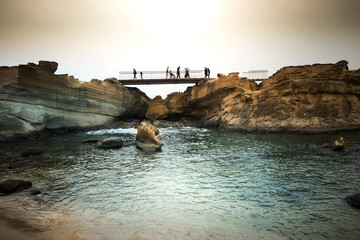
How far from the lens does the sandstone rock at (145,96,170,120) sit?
3525cm

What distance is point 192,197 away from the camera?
22.7 feet

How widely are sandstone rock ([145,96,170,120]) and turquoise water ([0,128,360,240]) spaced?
23425 millimetres

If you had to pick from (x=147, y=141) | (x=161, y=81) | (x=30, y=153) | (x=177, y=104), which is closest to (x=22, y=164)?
(x=30, y=153)

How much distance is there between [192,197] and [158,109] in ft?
95.4

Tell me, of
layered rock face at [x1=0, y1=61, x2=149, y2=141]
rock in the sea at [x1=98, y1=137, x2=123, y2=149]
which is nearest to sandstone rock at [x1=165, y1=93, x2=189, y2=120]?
layered rock face at [x1=0, y1=61, x2=149, y2=141]

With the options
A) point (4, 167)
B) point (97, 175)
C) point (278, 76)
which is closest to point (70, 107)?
point (4, 167)

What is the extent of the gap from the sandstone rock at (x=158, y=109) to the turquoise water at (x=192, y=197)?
76.9ft

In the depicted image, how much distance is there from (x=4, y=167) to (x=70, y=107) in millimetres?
15750

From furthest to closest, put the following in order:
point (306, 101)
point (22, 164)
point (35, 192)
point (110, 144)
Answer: point (306, 101), point (110, 144), point (22, 164), point (35, 192)

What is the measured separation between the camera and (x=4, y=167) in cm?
1027

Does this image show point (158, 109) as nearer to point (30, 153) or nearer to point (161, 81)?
point (161, 81)

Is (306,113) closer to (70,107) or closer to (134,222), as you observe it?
(134,222)

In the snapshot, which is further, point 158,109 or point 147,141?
point 158,109

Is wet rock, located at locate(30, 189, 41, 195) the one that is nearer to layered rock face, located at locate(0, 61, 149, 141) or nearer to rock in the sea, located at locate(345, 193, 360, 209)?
rock in the sea, located at locate(345, 193, 360, 209)
